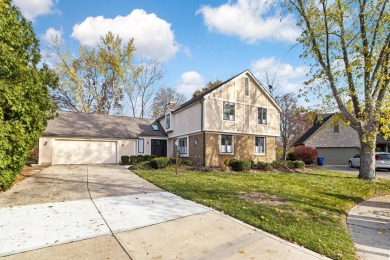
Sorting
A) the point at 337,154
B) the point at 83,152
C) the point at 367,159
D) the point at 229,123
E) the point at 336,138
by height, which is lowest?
the point at 337,154

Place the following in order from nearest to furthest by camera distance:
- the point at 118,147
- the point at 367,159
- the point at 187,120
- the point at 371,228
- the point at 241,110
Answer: the point at 371,228
the point at 367,159
the point at 241,110
the point at 187,120
the point at 118,147

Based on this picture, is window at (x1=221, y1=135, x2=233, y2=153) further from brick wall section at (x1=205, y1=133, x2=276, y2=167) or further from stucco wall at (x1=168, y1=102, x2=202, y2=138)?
stucco wall at (x1=168, y1=102, x2=202, y2=138)

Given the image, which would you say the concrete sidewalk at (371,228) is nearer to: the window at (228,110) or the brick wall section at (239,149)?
the brick wall section at (239,149)

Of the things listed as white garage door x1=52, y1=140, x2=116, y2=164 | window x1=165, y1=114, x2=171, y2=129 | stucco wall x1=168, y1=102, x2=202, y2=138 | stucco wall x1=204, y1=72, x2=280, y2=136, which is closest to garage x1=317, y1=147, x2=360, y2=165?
stucco wall x1=204, y1=72, x2=280, y2=136

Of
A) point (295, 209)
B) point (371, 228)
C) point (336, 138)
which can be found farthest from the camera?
point (336, 138)

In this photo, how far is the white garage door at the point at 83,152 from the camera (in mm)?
19234

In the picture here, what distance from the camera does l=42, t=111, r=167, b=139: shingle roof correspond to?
19969 millimetres

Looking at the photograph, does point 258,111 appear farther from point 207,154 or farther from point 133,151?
Result: point 133,151

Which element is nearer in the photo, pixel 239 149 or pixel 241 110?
pixel 239 149

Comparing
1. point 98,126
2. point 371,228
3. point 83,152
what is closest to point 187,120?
point 98,126

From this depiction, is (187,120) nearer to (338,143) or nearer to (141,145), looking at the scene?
(141,145)

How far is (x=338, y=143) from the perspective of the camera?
28.3 metres

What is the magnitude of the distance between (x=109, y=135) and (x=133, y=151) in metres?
2.64

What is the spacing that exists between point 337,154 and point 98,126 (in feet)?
91.1
